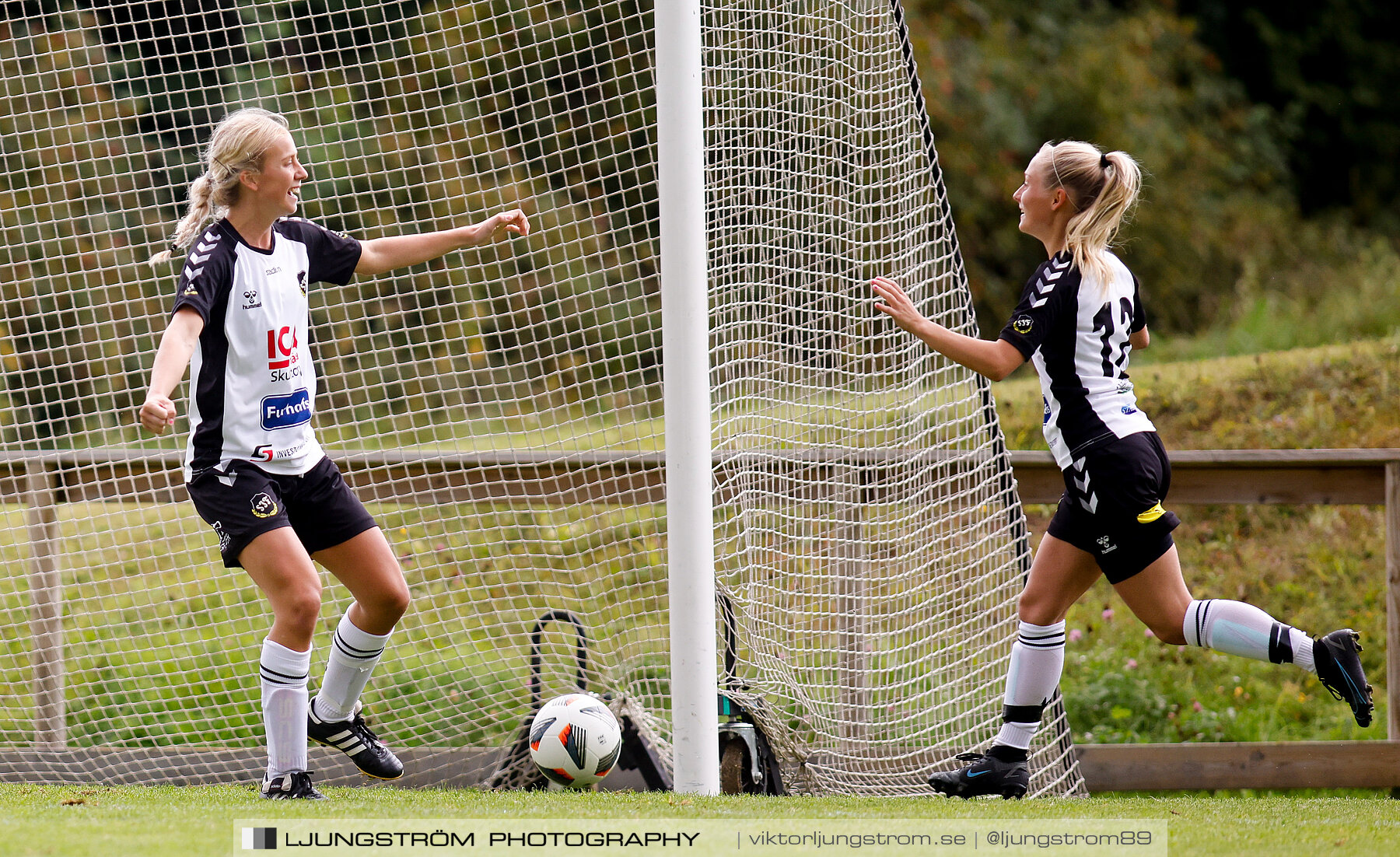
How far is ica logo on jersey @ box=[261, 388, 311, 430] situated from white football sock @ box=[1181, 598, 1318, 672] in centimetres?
236

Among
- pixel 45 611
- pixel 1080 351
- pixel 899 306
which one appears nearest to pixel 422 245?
pixel 899 306

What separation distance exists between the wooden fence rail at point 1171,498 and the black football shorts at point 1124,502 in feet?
3.22

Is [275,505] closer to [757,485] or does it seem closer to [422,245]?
[422,245]

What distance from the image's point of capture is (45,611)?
4547mm

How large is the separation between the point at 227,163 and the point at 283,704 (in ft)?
4.52

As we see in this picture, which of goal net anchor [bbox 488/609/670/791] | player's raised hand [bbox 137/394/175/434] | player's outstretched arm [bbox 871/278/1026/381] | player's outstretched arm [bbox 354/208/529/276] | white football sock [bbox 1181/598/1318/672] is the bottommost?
goal net anchor [bbox 488/609/670/791]

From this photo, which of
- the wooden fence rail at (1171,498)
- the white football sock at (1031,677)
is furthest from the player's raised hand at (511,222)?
the white football sock at (1031,677)

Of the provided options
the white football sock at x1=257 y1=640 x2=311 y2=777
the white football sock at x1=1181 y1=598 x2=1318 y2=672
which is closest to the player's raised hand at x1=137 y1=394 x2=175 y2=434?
the white football sock at x1=257 y1=640 x2=311 y2=777

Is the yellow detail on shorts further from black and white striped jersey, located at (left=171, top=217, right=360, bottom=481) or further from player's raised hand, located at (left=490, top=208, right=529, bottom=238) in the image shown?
black and white striped jersey, located at (left=171, top=217, right=360, bottom=481)

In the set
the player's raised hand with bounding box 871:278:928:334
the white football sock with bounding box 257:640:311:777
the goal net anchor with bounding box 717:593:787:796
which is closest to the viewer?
the player's raised hand with bounding box 871:278:928:334

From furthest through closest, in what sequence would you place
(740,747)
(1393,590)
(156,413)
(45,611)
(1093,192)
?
(45,611) → (1393,590) → (740,747) → (1093,192) → (156,413)

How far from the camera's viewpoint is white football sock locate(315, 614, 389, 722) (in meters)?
3.52

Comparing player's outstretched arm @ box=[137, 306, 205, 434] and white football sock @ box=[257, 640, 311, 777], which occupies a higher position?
player's outstretched arm @ box=[137, 306, 205, 434]

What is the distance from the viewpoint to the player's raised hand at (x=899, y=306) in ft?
10.1
